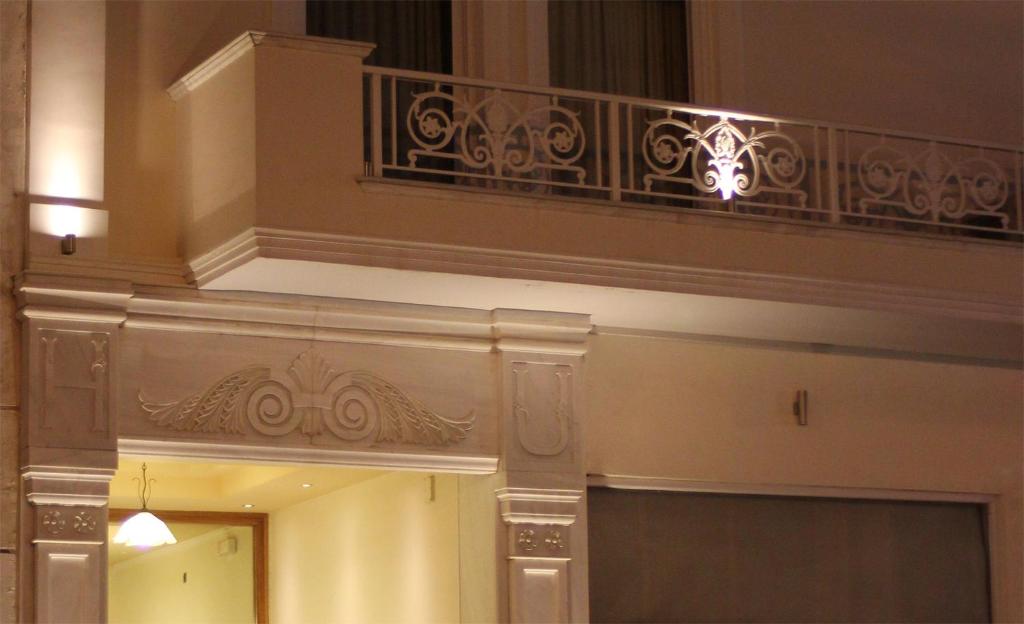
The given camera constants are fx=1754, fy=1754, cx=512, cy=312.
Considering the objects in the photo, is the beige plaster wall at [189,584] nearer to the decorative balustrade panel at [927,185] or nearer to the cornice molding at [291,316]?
the cornice molding at [291,316]

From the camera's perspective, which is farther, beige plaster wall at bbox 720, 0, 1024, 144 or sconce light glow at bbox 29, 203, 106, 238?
beige plaster wall at bbox 720, 0, 1024, 144

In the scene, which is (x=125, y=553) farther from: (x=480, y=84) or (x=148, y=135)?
(x=480, y=84)

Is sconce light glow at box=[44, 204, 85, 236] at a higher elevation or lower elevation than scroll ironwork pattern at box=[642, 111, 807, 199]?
lower

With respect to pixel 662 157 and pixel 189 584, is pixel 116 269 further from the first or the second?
pixel 189 584

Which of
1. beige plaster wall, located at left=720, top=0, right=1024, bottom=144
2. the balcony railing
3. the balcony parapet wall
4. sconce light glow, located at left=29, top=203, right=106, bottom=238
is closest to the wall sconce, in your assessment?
sconce light glow, located at left=29, top=203, right=106, bottom=238

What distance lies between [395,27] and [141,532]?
3281 mm

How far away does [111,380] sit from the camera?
8.27m

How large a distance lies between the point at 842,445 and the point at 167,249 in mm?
4037

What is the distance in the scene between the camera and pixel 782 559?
10008 mm

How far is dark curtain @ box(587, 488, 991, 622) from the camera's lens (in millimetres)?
9594

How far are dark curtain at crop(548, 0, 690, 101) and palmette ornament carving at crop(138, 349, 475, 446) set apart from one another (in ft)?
7.46

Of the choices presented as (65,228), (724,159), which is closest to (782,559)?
(724,159)

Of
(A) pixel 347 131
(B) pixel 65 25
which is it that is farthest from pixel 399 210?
(B) pixel 65 25

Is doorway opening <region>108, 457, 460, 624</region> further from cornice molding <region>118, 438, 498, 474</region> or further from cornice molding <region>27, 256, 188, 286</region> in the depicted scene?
cornice molding <region>27, 256, 188, 286</region>
